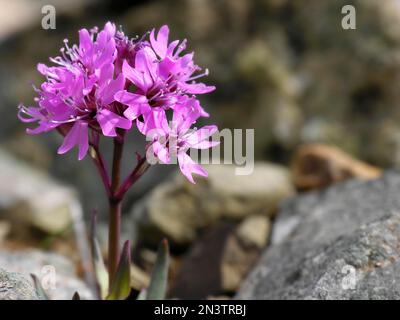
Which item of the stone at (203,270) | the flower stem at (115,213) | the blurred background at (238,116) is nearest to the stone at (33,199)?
the blurred background at (238,116)

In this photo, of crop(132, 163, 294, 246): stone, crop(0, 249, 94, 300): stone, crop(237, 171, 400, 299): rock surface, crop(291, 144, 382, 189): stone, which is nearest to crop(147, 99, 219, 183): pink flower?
crop(237, 171, 400, 299): rock surface

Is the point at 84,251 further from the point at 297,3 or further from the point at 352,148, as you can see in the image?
the point at 297,3

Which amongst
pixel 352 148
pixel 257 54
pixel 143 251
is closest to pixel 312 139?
pixel 352 148

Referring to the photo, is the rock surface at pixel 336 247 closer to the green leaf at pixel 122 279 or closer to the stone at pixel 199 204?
the stone at pixel 199 204

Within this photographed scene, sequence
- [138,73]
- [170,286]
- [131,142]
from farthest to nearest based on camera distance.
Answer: [131,142], [170,286], [138,73]

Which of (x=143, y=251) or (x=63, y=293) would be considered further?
(x=143, y=251)

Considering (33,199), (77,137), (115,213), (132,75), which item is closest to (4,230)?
(33,199)

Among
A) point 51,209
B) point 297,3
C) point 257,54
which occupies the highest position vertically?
point 297,3
